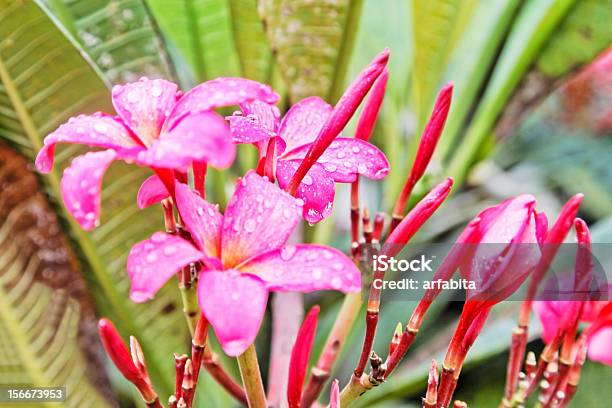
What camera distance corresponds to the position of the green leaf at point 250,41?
62 centimetres

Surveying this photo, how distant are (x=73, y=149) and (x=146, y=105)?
0.22 meters

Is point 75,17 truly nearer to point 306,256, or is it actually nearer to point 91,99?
point 91,99

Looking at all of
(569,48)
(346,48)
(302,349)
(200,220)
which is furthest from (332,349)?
(569,48)

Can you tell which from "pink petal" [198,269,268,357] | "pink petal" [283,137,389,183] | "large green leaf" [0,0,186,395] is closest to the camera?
"pink petal" [198,269,268,357]

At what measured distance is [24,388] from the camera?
0.53 metres

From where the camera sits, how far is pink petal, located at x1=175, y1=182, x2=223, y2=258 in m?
0.31

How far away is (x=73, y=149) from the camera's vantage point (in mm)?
527

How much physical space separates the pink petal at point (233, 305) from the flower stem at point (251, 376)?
69 millimetres

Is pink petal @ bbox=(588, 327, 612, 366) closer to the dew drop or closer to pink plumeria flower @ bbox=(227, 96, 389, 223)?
pink plumeria flower @ bbox=(227, 96, 389, 223)

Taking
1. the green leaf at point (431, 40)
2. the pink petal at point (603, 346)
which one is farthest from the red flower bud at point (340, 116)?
the green leaf at point (431, 40)

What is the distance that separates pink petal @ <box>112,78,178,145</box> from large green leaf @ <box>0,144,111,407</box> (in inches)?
9.4

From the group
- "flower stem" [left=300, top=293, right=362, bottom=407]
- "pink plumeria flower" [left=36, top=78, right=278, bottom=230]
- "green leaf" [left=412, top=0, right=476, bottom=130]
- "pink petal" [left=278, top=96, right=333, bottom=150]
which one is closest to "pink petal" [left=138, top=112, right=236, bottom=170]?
"pink plumeria flower" [left=36, top=78, right=278, bottom=230]

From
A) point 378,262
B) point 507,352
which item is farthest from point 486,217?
point 507,352

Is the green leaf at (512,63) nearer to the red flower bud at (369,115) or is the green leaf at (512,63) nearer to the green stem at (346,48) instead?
the green stem at (346,48)
